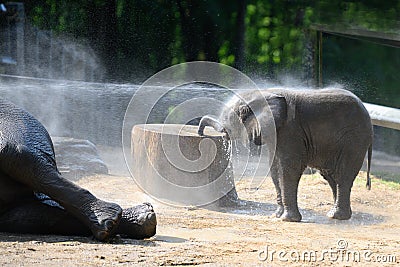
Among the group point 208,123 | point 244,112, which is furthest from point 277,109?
point 208,123

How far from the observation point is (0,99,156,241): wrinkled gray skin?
188 inches

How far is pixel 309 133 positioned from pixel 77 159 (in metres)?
3.01

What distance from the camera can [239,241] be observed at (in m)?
5.11

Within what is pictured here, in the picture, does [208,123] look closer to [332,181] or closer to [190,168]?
[190,168]

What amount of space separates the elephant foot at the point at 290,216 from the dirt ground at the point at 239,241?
7cm

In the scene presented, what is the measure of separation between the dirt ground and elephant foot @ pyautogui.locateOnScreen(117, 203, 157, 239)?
69 mm

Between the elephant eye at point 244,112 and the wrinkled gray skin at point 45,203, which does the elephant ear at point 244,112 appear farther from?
the wrinkled gray skin at point 45,203

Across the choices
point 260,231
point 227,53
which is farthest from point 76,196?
point 227,53

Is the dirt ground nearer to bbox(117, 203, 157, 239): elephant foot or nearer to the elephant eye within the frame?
bbox(117, 203, 157, 239): elephant foot

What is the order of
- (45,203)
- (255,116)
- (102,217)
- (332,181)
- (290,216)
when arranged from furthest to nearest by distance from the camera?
(332,181), (255,116), (290,216), (45,203), (102,217)

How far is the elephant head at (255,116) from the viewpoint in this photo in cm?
677

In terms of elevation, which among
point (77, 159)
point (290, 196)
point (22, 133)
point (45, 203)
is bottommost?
point (77, 159)

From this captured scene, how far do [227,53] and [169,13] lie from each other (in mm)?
1013

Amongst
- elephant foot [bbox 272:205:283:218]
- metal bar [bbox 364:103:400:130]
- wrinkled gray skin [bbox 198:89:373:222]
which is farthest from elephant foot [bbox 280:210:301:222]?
metal bar [bbox 364:103:400:130]
